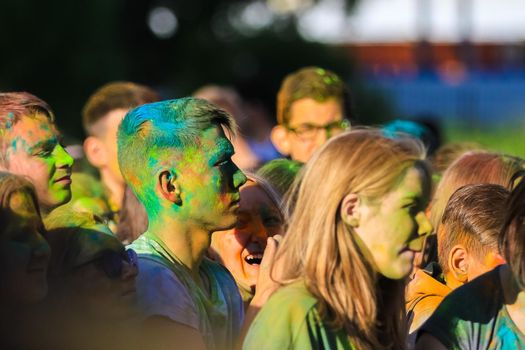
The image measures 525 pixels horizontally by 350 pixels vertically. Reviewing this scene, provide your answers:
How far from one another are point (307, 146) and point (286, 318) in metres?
3.08

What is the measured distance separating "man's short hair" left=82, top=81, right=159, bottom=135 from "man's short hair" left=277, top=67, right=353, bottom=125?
0.75 metres

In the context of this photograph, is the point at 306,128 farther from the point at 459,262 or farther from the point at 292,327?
the point at 292,327

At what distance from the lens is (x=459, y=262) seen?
13.9ft

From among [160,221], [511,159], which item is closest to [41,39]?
[511,159]

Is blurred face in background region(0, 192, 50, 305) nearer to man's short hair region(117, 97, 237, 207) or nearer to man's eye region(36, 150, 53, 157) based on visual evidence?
man's short hair region(117, 97, 237, 207)

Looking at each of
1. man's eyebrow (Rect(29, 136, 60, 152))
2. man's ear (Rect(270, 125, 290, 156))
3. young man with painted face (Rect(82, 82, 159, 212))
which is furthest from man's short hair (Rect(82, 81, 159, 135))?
man's eyebrow (Rect(29, 136, 60, 152))

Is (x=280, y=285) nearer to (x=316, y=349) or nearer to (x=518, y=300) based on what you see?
(x=316, y=349)

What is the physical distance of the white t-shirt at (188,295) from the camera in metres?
3.53

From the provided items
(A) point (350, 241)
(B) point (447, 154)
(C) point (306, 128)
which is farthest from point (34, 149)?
(B) point (447, 154)

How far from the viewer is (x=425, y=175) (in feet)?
11.2

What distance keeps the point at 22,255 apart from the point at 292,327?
754mm

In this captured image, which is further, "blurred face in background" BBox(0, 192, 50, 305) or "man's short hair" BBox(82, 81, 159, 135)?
"man's short hair" BBox(82, 81, 159, 135)

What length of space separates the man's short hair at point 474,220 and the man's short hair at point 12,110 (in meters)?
1.56

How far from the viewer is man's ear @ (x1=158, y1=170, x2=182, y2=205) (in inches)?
149
